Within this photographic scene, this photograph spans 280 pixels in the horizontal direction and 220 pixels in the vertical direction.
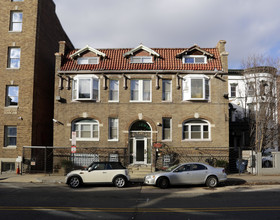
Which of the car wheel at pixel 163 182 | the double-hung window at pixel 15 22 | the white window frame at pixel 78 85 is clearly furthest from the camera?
the double-hung window at pixel 15 22

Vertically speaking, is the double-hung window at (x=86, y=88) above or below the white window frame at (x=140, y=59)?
below

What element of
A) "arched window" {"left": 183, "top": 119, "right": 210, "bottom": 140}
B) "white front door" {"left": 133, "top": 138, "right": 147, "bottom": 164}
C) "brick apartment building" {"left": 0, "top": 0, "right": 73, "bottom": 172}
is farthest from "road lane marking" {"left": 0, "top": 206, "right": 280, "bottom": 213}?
"brick apartment building" {"left": 0, "top": 0, "right": 73, "bottom": 172}

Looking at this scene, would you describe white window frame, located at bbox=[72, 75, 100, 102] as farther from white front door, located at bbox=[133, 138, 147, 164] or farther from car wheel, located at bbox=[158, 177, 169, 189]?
car wheel, located at bbox=[158, 177, 169, 189]

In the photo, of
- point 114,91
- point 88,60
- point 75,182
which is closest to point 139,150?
point 114,91

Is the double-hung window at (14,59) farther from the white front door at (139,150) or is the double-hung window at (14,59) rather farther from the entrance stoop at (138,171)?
the entrance stoop at (138,171)

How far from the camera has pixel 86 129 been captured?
20.1m

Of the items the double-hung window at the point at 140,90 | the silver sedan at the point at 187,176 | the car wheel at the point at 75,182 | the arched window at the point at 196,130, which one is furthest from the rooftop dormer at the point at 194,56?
the car wheel at the point at 75,182

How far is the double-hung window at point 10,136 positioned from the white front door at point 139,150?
30.6 feet

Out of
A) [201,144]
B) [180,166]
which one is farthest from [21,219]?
[201,144]

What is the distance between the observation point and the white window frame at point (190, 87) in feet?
64.0

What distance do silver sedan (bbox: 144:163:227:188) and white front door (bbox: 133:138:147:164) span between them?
6335 millimetres

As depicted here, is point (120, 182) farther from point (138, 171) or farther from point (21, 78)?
point (21, 78)

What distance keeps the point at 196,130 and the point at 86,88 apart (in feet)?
30.3

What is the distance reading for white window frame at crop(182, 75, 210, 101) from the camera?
19516 millimetres
